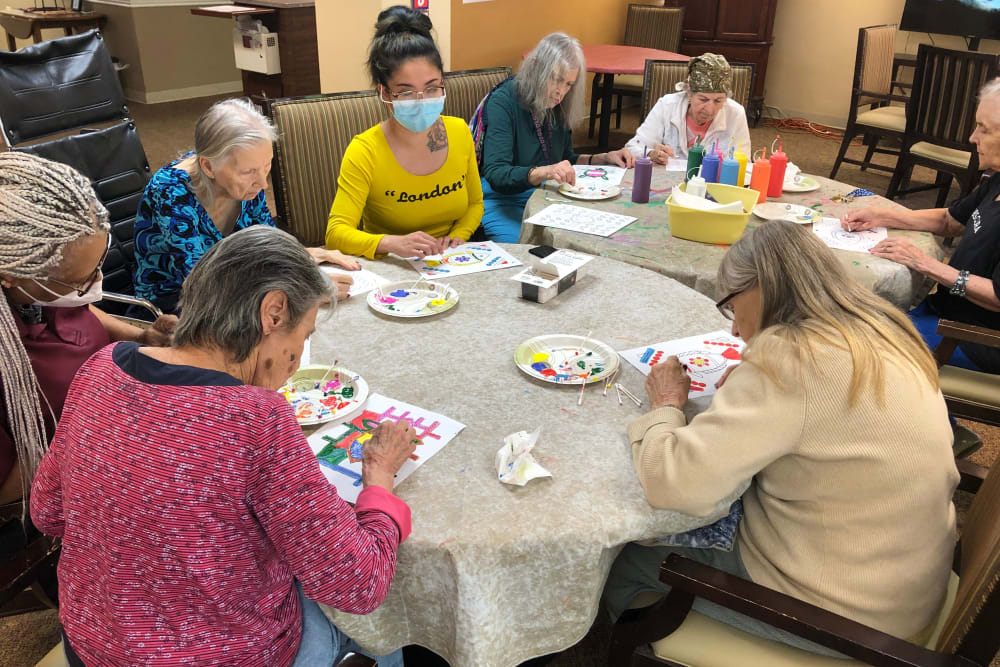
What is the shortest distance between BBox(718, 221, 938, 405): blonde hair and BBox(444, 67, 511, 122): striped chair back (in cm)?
245

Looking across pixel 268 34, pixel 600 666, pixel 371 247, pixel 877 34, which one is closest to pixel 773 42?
pixel 877 34

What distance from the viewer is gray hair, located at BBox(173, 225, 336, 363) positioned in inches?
39.8

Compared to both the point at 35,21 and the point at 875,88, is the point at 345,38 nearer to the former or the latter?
the point at 875,88

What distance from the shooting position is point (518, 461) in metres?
1.22

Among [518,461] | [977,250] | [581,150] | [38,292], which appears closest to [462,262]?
[518,461]

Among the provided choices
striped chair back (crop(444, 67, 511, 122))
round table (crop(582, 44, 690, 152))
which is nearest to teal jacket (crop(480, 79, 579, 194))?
striped chair back (crop(444, 67, 511, 122))

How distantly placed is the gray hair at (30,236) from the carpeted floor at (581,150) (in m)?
0.78

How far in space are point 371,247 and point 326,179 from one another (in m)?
0.94

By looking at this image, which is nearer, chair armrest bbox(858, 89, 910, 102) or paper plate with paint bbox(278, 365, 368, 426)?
paper plate with paint bbox(278, 365, 368, 426)

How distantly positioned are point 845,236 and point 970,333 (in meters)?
0.53

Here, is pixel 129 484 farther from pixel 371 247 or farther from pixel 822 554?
pixel 371 247

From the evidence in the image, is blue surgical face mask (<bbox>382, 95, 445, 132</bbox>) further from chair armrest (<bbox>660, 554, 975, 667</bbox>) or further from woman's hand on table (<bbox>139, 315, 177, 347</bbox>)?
chair armrest (<bbox>660, 554, 975, 667</bbox>)

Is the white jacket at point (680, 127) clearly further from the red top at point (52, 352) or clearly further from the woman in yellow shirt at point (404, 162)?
the red top at point (52, 352)

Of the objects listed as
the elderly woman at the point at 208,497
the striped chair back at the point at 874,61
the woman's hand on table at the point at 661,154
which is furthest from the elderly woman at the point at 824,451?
the striped chair back at the point at 874,61
